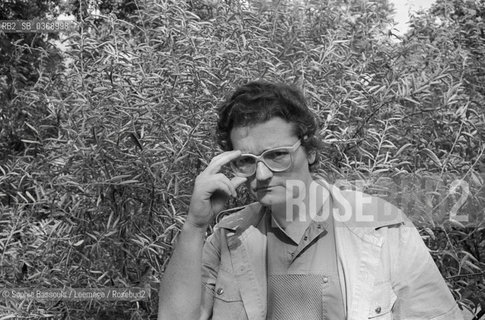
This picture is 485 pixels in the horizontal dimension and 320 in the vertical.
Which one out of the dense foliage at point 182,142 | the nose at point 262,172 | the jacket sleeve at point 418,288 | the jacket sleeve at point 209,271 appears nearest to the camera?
the jacket sleeve at point 418,288

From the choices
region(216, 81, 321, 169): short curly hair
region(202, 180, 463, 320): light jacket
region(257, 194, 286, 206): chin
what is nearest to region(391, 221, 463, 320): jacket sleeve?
region(202, 180, 463, 320): light jacket

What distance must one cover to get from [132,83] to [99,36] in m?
0.38

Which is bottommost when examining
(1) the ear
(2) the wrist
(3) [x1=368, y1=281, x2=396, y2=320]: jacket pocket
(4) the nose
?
(2) the wrist

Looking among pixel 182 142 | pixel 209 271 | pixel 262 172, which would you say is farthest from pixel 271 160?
pixel 182 142

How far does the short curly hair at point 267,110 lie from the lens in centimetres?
240

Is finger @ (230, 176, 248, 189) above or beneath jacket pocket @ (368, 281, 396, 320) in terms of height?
above

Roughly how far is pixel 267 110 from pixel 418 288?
0.68m

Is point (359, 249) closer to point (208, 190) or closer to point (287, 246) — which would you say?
point (287, 246)

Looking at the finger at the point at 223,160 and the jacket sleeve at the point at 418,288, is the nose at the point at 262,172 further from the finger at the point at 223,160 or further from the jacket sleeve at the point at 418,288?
the jacket sleeve at the point at 418,288

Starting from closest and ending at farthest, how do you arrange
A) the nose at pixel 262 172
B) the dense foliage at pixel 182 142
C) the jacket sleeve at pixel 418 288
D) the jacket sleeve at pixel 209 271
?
the jacket sleeve at pixel 418 288 → the nose at pixel 262 172 → the jacket sleeve at pixel 209 271 → the dense foliage at pixel 182 142

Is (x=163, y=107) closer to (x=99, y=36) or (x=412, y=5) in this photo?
(x=99, y=36)

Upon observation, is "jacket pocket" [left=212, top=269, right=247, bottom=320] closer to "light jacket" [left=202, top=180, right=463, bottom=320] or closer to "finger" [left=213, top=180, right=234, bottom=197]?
"light jacket" [left=202, top=180, right=463, bottom=320]

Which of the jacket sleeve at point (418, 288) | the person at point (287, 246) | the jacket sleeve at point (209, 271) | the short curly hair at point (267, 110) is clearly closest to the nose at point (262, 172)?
the person at point (287, 246)

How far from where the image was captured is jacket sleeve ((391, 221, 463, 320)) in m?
2.15
